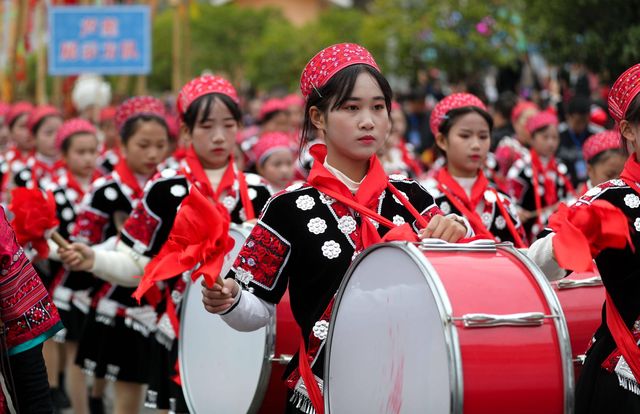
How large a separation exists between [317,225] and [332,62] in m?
0.56

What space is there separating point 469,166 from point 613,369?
261cm

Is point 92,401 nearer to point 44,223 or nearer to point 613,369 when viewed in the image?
point 44,223

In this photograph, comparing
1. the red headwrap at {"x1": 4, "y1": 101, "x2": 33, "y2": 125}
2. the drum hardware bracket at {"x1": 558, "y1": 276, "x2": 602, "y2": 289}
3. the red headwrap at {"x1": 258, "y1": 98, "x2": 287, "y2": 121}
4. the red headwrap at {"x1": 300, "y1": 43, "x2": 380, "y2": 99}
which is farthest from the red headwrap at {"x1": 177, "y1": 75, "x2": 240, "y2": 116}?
the red headwrap at {"x1": 4, "y1": 101, "x2": 33, "y2": 125}

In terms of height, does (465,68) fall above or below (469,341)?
above

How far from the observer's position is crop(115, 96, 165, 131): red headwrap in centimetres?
727

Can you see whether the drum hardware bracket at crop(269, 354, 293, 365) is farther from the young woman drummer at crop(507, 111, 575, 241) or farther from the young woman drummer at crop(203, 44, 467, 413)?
the young woman drummer at crop(507, 111, 575, 241)

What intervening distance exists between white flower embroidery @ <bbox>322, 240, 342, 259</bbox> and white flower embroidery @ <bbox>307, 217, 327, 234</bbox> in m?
0.05

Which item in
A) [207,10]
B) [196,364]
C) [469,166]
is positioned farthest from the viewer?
[207,10]

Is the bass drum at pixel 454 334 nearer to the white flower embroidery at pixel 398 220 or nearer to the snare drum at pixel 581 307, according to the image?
the white flower embroidery at pixel 398 220

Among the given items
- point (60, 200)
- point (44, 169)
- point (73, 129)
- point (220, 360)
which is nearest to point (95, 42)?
point (44, 169)

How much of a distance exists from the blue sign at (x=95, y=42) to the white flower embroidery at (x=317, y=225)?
14382mm

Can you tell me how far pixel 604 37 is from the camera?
→ 10102 mm

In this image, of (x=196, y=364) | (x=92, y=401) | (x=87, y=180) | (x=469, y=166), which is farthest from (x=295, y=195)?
(x=87, y=180)

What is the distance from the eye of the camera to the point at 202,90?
6.00 meters
